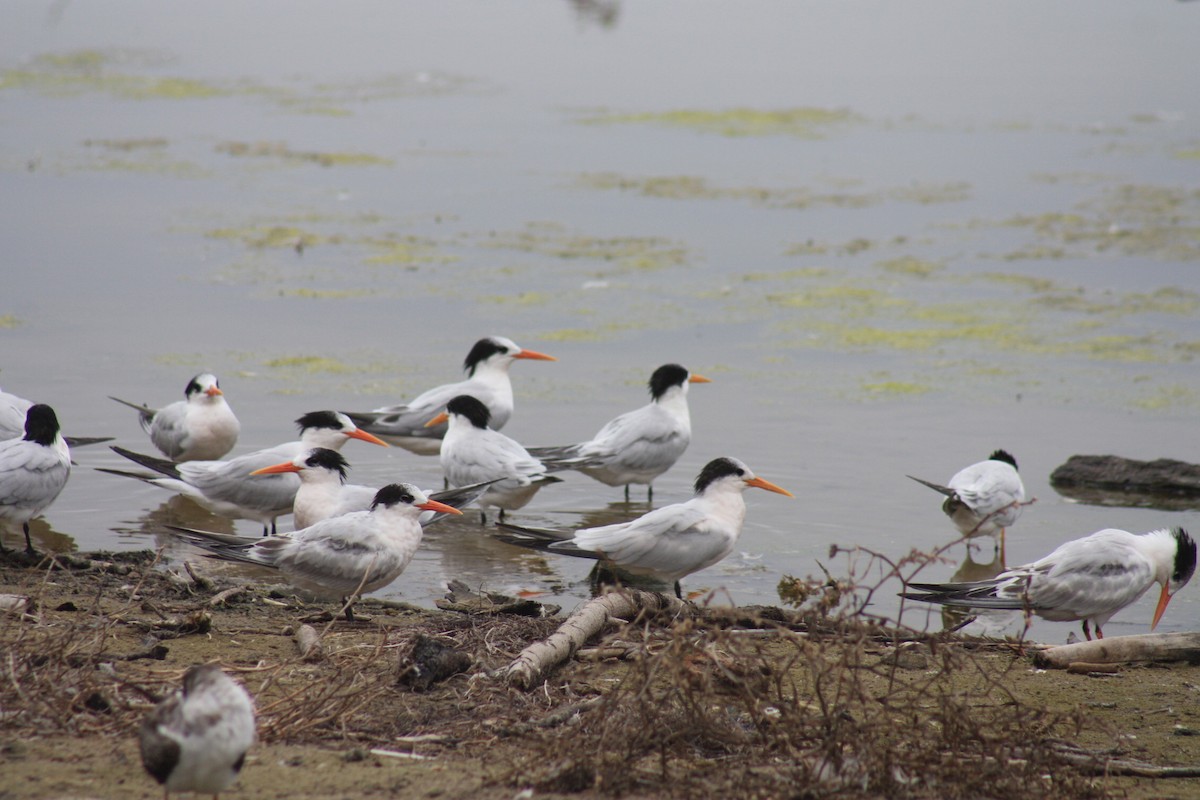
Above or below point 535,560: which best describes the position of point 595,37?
above

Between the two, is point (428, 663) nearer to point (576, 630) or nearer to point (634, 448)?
point (576, 630)

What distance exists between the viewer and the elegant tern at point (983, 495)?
7027mm

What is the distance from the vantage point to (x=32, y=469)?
640 cm

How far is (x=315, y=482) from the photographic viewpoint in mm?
6637

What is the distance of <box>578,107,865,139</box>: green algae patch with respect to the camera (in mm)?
21094

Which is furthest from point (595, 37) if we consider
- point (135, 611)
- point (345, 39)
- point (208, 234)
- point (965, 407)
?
point (135, 611)

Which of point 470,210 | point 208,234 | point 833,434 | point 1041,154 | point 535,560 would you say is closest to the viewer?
point 535,560

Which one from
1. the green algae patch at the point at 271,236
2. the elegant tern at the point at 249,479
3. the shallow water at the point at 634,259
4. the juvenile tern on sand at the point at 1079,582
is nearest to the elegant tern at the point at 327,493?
the elegant tern at the point at 249,479

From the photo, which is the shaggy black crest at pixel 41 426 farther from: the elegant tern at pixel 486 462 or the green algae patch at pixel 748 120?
the green algae patch at pixel 748 120

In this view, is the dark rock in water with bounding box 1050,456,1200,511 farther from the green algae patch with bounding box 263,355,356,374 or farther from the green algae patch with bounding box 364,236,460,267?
the green algae patch with bounding box 364,236,460,267

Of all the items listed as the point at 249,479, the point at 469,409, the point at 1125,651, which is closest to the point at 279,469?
the point at 249,479

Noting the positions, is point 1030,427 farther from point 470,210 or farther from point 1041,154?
point 1041,154

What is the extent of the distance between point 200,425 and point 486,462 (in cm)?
174

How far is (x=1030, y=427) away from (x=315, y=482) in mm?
5207
